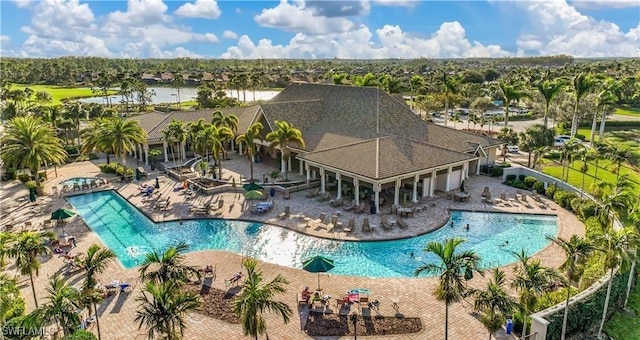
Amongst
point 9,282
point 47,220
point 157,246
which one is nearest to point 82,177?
point 47,220

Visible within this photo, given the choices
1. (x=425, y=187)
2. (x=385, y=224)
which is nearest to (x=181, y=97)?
(x=425, y=187)

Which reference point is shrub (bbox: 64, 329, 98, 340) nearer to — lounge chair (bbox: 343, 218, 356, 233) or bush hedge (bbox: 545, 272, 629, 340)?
bush hedge (bbox: 545, 272, 629, 340)

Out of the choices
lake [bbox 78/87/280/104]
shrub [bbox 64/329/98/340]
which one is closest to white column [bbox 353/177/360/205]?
shrub [bbox 64/329/98/340]

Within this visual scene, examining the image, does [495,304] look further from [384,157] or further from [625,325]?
[384,157]

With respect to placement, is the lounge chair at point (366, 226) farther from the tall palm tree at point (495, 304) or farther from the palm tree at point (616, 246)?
the palm tree at point (616, 246)

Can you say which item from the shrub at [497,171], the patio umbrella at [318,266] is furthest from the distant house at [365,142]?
the patio umbrella at [318,266]
